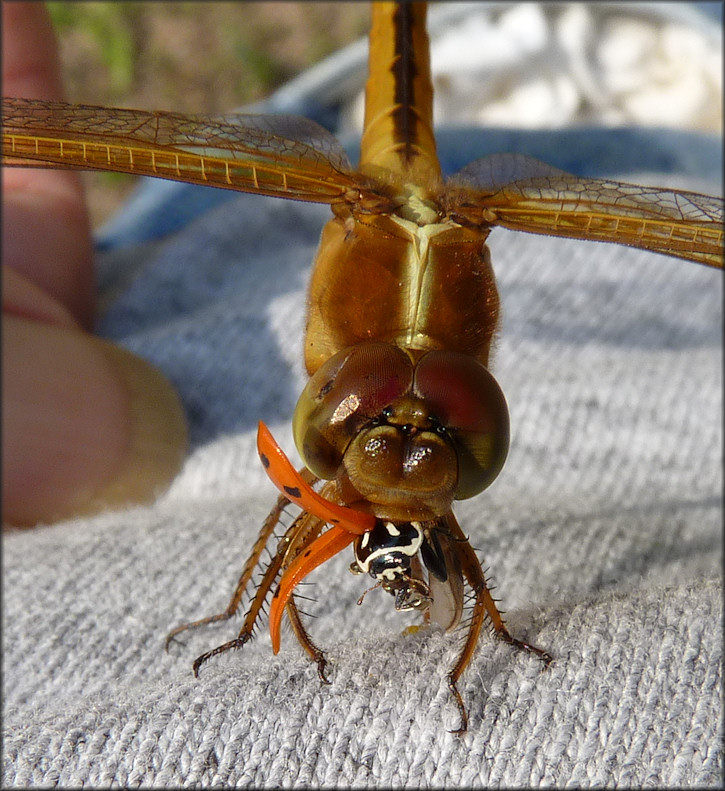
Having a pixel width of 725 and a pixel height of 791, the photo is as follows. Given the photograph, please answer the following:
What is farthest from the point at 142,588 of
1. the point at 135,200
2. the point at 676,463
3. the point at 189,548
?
the point at 135,200

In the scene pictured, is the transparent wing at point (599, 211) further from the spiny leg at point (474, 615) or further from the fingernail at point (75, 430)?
the fingernail at point (75, 430)

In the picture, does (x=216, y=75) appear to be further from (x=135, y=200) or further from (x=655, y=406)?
(x=655, y=406)

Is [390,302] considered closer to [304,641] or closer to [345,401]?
[345,401]

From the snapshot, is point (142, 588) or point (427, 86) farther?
point (427, 86)

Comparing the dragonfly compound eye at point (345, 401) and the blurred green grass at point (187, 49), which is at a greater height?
the dragonfly compound eye at point (345, 401)

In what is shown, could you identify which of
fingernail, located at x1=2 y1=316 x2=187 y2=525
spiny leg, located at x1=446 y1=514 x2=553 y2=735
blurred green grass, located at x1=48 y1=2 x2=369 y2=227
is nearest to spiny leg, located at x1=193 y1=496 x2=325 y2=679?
spiny leg, located at x1=446 y1=514 x2=553 y2=735

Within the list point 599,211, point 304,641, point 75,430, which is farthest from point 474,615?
point 75,430

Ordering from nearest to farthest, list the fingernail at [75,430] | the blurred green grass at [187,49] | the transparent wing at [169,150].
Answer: the transparent wing at [169,150]
the fingernail at [75,430]
the blurred green grass at [187,49]

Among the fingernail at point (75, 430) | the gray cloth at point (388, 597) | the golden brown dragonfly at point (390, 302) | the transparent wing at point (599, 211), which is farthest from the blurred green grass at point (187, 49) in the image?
the transparent wing at point (599, 211)

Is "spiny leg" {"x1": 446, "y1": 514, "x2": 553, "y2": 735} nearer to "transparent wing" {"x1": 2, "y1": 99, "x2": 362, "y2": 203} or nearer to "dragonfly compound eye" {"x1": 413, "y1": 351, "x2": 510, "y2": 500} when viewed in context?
"dragonfly compound eye" {"x1": 413, "y1": 351, "x2": 510, "y2": 500}
